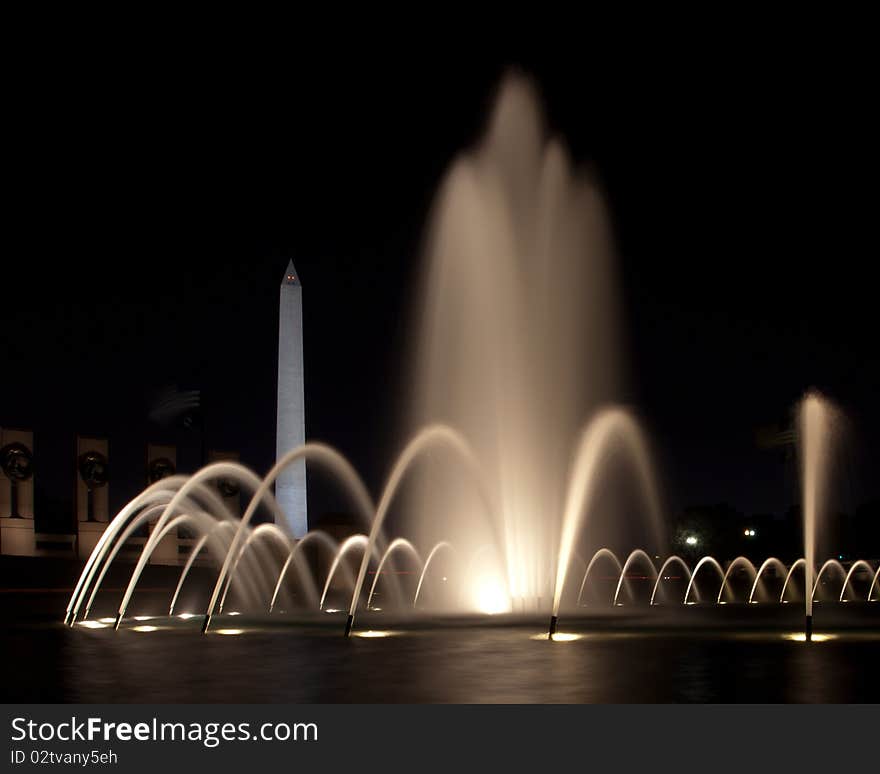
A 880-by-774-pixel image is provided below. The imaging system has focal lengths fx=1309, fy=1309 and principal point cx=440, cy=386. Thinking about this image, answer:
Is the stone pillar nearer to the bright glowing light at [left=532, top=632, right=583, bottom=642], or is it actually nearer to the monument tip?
the monument tip

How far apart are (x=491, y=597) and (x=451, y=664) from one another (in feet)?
45.4

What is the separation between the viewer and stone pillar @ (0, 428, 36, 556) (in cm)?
5569

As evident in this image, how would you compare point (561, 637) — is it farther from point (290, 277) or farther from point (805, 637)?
point (290, 277)

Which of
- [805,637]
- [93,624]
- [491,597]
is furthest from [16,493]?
[805,637]

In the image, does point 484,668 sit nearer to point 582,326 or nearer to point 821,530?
point 582,326

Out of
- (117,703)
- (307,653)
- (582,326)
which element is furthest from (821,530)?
(117,703)

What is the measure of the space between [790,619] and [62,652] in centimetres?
1512

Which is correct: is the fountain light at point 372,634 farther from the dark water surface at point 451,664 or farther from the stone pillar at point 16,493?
the stone pillar at point 16,493

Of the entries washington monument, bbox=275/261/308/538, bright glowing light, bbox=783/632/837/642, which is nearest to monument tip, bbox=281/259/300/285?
washington monument, bbox=275/261/308/538

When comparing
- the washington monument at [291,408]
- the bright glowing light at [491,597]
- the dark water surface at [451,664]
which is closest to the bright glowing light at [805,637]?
the dark water surface at [451,664]

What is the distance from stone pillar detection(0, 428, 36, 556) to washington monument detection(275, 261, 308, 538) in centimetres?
1121

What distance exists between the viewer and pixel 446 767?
371 inches

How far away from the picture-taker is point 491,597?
97.6 ft

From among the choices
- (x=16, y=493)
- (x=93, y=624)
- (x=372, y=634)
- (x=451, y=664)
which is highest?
(x=16, y=493)
